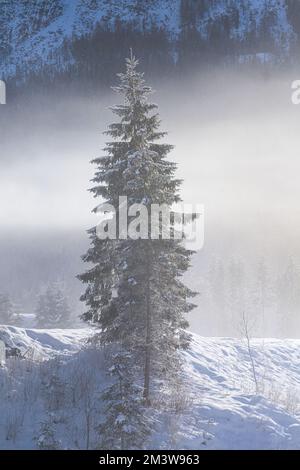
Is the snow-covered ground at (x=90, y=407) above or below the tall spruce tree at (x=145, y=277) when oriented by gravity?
below

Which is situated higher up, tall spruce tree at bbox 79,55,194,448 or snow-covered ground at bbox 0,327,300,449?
tall spruce tree at bbox 79,55,194,448

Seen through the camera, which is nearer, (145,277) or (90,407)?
(90,407)

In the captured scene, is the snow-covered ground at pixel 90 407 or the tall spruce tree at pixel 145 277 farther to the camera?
the tall spruce tree at pixel 145 277

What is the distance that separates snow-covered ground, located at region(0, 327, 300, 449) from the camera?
485 inches

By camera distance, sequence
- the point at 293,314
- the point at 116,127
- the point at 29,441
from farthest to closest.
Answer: the point at 293,314 < the point at 116,127 < the point at 29,441

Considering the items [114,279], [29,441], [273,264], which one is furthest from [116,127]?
[273,264]

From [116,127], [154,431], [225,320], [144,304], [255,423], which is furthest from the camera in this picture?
[225,320]

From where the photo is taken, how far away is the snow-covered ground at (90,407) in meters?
12.3

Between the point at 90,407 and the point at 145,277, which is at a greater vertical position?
the point at 145,277

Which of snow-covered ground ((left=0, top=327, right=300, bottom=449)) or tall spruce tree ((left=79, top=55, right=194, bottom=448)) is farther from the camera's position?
tall spruce tree ((left=79, top=55, right=194, bottom=448))

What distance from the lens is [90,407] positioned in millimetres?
13664

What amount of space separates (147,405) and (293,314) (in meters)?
62.8
